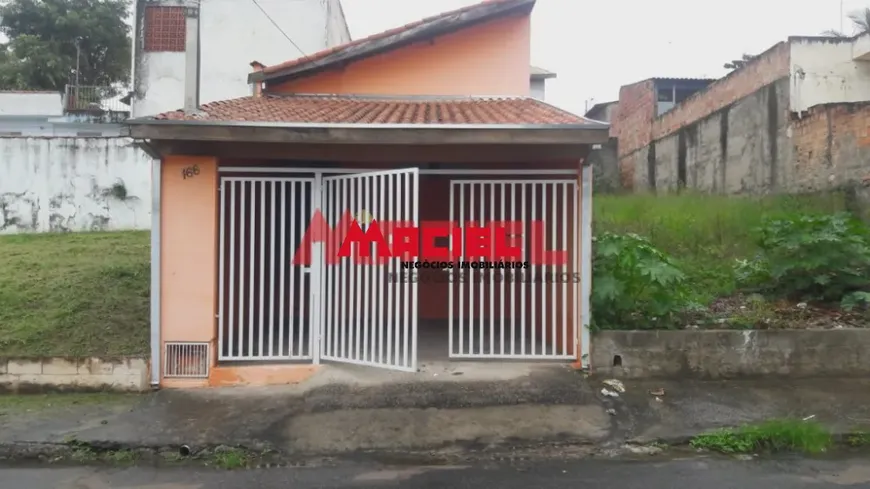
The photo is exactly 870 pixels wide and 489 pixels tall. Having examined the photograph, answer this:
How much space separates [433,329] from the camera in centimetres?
809

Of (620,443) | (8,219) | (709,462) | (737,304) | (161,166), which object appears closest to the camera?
(709,462)

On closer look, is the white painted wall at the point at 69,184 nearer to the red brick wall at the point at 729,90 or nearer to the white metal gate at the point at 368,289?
the white metal gate at the point at 368,289

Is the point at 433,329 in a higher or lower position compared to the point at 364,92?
lower

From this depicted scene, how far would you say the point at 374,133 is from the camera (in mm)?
5527

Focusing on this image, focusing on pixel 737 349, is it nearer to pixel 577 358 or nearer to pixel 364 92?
pixel 577 358

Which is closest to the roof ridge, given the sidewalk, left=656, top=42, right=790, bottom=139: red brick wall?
the sidewalk

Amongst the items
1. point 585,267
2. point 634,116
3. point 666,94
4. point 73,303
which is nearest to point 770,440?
point 585,267

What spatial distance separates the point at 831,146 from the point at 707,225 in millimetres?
2761

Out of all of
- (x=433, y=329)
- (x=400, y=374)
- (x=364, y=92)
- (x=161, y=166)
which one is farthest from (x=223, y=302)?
(x=364, y=92)

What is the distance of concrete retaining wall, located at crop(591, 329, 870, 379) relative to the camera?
19.6ft

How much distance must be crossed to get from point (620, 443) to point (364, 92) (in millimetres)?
5780

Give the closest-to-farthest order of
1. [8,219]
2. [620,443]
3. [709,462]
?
[709,462], [620,443], [8,219]

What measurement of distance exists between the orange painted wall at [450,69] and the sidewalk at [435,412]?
424 cm

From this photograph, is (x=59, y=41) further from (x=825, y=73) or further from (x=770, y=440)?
(x=770, y=440)
